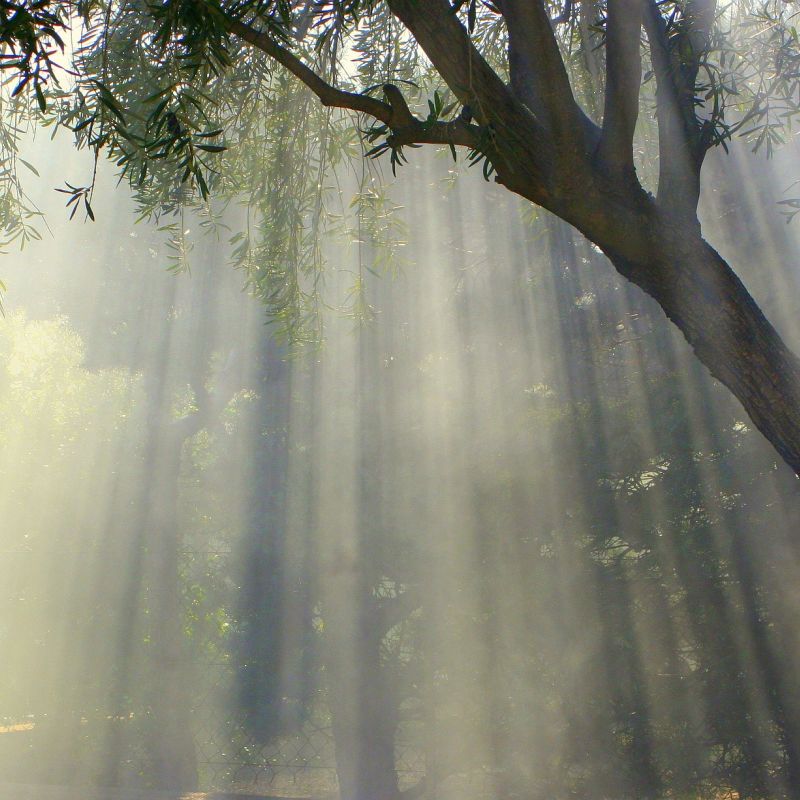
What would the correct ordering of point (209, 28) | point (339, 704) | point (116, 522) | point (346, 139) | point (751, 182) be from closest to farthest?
point (209, 28)
point (346, 139)
point (751, 182)
point (339, 704)
point (116, 522)

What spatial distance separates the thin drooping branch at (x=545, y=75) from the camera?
2.16 metres

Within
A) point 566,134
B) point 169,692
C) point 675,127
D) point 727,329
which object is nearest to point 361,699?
point 169,692

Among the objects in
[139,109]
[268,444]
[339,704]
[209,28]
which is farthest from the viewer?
[268,444]

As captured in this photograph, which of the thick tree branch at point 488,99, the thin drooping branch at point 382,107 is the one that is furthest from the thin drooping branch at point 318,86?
the thick tree branch at point 488,99

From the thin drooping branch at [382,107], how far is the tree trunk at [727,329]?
1.93 ft

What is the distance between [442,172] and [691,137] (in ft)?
13.2

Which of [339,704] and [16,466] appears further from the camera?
[16,466]

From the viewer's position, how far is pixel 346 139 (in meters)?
3.69

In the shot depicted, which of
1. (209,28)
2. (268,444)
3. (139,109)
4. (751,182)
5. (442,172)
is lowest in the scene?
(209,28)

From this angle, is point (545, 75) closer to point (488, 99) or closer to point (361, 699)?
point (488, 99)

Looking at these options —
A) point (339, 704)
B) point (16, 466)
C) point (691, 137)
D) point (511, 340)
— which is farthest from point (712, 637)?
point (16, 466)

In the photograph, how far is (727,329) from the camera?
223 centimetres

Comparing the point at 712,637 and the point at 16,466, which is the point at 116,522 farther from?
the point at 712,637

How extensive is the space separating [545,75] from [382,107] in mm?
465
